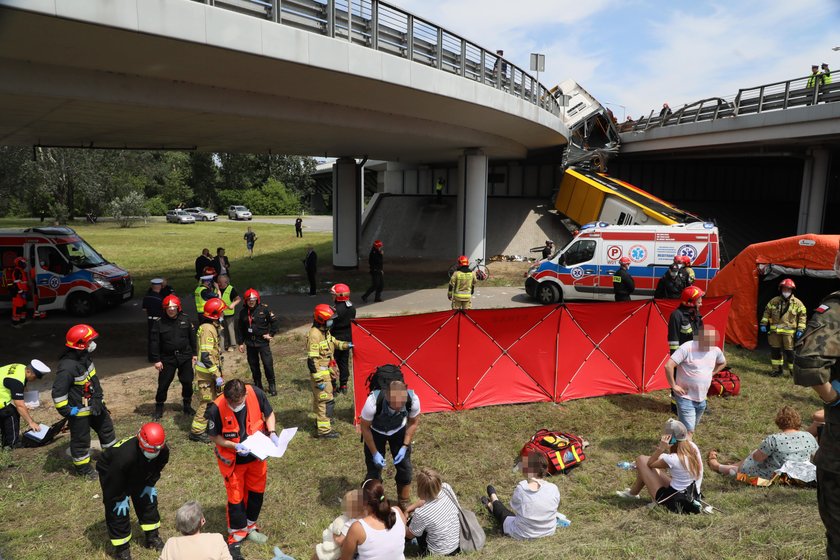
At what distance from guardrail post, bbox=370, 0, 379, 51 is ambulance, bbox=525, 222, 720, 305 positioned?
26.0 ft

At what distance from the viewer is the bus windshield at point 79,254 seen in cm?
1552

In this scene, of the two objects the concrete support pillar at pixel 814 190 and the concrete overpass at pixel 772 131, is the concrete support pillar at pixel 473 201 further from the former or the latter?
the concrete support pillar at pixel 814 190

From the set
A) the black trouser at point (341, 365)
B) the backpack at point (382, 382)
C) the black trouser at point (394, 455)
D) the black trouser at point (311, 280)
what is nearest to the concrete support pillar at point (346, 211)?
the black trouser at point (311, 280)

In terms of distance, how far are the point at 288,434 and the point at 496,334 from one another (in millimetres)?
4276

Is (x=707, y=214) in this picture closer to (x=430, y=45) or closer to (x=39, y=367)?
(x=430, y=45)

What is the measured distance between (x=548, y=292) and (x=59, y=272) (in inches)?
549

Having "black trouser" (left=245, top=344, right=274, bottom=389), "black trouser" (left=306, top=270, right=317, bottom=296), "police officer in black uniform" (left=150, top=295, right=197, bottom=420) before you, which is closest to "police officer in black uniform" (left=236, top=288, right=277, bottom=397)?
"black trouser" (left=245, top=344, right=274, bottom=389)

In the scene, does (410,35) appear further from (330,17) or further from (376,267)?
(376,267)

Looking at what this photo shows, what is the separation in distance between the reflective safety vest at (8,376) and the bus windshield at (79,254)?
9463 millimetres

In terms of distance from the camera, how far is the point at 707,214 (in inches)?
1238

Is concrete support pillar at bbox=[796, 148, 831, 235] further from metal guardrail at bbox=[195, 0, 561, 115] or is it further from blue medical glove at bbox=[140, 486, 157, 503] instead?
blue medical glove at bbox=[140, 486, 157, 503]

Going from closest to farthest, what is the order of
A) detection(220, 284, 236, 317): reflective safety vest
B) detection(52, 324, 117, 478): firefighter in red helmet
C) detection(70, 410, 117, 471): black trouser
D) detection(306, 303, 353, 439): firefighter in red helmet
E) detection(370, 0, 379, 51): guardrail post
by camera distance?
1. detection(52, 324, 117, 478): firefighter in red helmet
2. detection(70, 410, 117, 471): black trouser
3. detection(306, 303, 353, 439): firefighter in red helmet
4. detection(220, 284, 236, 317): reflective safety vest
5. detection(370, 0, 379, 51): guardrail post

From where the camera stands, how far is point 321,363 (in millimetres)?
7602

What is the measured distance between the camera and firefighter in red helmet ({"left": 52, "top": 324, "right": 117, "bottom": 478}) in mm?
6355
